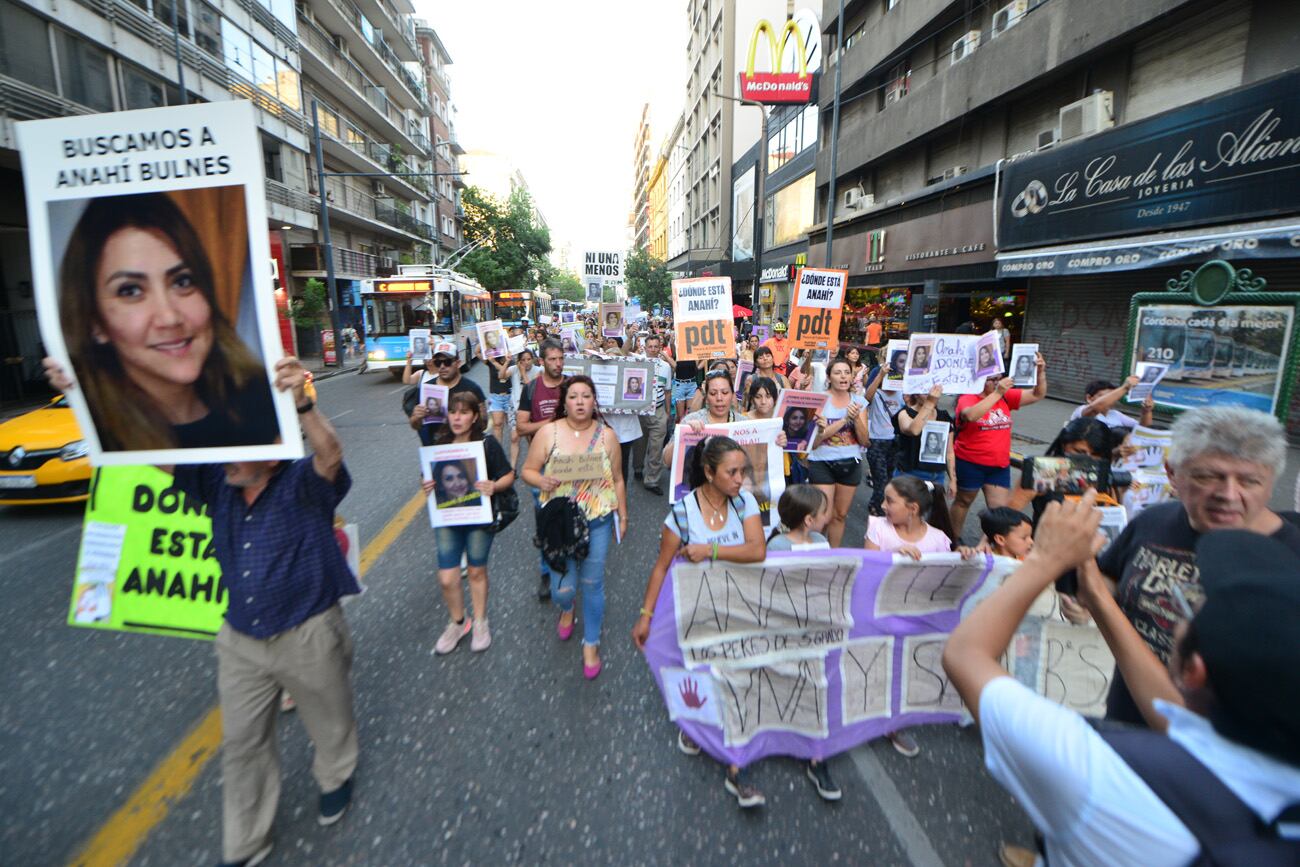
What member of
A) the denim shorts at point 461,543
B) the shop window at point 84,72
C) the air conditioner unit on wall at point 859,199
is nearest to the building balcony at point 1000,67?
the air conditioner unit on wall at point 859,199

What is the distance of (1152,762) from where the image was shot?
983 mm

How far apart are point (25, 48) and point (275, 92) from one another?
1279 centimetres

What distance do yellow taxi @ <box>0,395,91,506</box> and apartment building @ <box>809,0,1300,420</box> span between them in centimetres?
981

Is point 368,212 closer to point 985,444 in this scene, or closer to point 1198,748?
point 985,444

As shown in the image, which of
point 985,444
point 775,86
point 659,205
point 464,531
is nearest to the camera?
point 464,531

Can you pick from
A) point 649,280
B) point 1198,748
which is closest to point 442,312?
point 649,280

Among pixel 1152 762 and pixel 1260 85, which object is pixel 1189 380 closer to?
pixel 1152 762

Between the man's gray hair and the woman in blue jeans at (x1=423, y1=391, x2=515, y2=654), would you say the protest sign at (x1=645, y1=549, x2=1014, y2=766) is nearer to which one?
the man's gray hair

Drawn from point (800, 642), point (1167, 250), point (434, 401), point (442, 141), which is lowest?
point (800, 642)

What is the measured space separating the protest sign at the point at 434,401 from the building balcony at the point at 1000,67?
13071 mm

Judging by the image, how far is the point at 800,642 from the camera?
274 centimetres

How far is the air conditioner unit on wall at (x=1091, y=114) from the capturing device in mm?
11727

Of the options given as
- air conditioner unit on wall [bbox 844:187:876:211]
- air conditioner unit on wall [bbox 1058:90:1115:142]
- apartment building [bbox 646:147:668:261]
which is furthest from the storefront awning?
apartment building [bbox 646:147:668:261]

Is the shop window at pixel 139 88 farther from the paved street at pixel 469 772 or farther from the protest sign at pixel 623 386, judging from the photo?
the paved street at pixel 469 772
